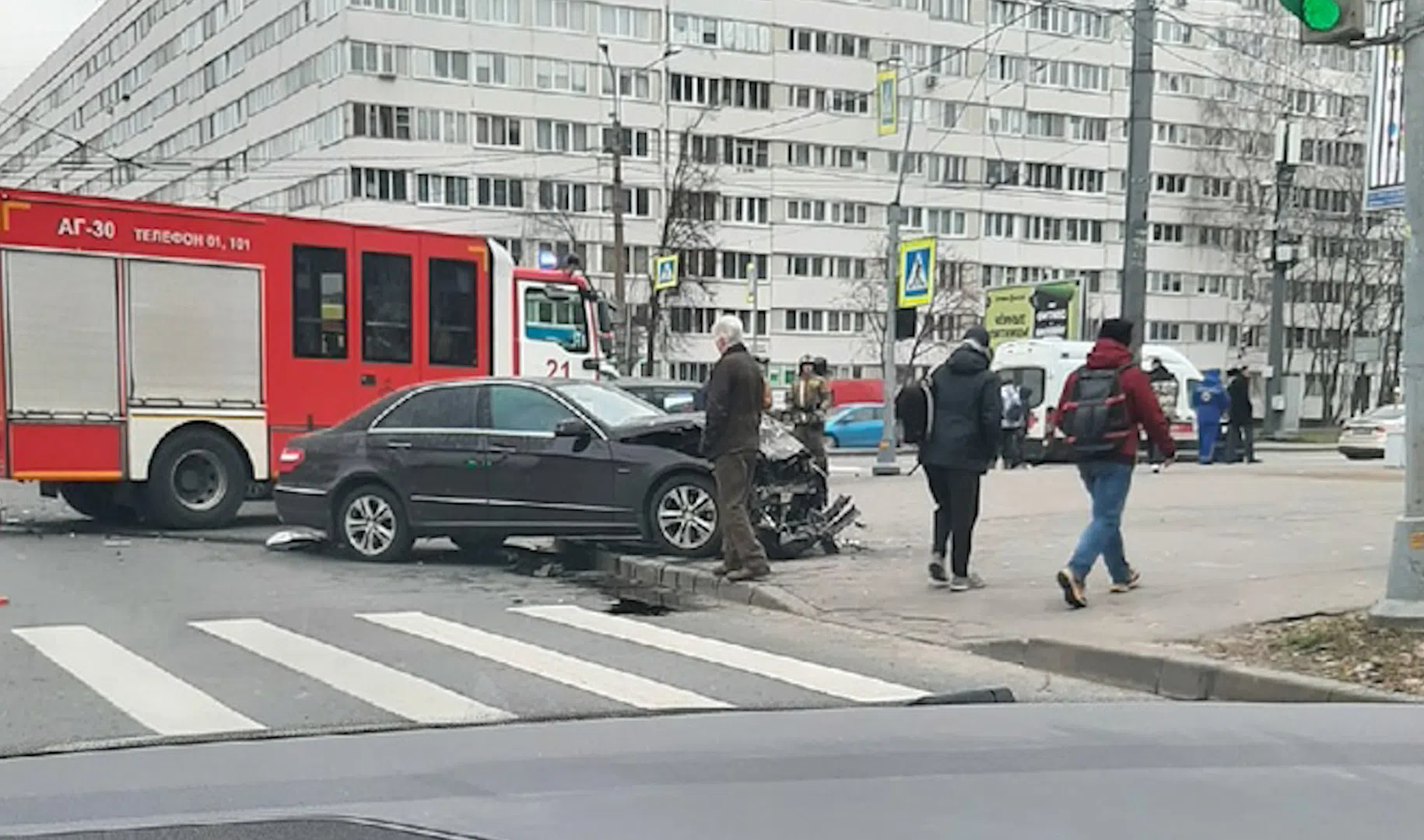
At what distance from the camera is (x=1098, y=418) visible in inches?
318

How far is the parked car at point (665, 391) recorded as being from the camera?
56.7 feet

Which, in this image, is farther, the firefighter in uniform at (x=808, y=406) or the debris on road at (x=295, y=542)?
the firefighter in uniform at (x=808, y=406)

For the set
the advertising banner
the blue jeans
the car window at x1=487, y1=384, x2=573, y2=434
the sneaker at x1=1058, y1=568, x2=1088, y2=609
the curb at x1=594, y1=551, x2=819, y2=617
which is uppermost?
the advertising banner

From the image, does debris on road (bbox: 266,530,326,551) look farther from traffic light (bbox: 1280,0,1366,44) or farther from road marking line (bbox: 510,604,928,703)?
traffic light (bbox: 1280,0,1366,44)

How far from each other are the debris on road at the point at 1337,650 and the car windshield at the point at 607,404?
549 cm

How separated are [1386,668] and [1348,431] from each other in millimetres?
25441

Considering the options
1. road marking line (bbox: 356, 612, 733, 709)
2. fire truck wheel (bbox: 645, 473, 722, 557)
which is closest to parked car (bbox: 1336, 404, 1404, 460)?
fire truck wheel (bbox: 645, 473, 722, 557)

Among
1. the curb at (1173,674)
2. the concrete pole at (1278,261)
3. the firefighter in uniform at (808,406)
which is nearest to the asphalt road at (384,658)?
the curb at (1173,674)

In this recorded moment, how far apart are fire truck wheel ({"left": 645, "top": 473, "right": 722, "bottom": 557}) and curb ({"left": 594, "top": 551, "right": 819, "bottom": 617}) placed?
27cm

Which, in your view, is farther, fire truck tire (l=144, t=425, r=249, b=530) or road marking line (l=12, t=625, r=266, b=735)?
fire truck tire (l=144, t=425, r=249, b=530)

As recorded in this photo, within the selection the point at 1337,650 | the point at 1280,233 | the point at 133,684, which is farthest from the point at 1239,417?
the point at 133,684

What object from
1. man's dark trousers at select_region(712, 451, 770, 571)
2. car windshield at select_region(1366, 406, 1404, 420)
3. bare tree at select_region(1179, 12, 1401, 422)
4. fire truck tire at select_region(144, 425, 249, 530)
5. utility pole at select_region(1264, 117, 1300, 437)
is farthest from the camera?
bare tree at select_region(1179, 12, 1401, 422)

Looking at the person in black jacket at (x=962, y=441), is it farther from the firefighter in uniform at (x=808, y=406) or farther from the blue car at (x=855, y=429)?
the blue car at (x=855, y=429)

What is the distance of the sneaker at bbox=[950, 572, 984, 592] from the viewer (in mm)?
8984
